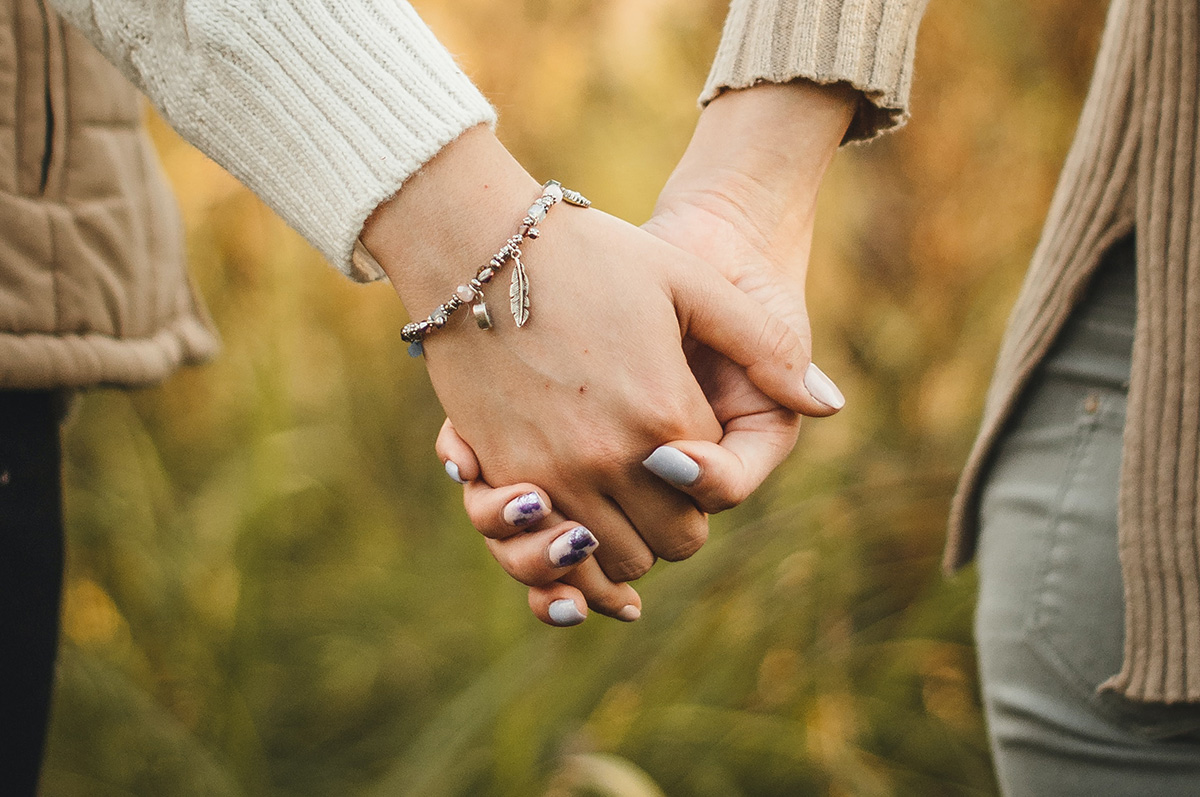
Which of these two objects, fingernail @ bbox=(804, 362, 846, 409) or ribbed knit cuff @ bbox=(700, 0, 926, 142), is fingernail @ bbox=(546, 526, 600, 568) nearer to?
fingernail @ bbox=(804, 362, 846, 409)

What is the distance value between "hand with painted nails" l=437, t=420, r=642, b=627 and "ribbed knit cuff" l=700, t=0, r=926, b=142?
0.44 meters

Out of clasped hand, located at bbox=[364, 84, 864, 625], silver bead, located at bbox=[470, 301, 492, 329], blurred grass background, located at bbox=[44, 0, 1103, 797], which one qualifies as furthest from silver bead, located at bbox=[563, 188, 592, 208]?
blurred grass background, located at bbox=[44, 0, 1103, 797]

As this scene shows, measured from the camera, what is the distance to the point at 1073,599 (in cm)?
72

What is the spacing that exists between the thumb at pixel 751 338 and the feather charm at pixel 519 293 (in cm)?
13

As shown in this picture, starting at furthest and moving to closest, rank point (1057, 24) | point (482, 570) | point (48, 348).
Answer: point (1057, 24)
point (482, 570)
point (48, 348)

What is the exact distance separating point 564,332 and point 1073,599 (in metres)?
0.50

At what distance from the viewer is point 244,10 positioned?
60cm

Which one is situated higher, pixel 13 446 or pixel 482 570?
pixel 13 446

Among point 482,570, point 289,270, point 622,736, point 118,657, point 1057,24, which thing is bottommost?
point 118,657

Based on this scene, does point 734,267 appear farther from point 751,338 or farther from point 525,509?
point 525,509

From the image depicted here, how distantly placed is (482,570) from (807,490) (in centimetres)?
73

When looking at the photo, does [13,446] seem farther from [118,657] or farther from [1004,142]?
[1004,142]

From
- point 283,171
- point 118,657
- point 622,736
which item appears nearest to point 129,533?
point 118,657

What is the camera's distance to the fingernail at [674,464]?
66 cm
